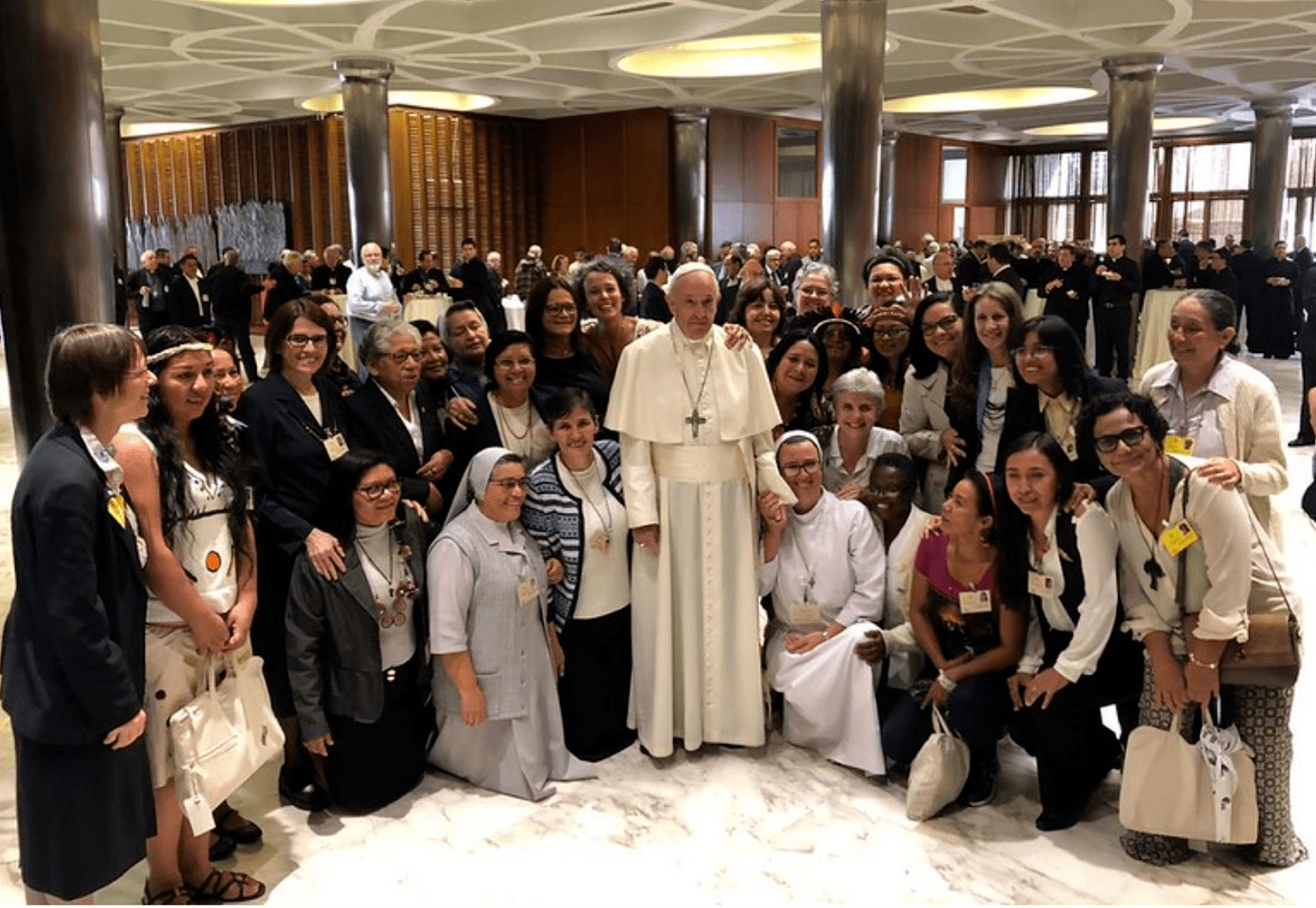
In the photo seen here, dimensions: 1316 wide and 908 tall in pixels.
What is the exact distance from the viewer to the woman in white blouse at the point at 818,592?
3.95 meters

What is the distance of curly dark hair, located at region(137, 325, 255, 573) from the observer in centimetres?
286

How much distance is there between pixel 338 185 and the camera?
61.2ft

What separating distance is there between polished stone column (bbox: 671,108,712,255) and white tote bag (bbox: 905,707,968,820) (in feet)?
52.8

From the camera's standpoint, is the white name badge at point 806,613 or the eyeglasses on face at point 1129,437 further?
the white name badge at point 806,613

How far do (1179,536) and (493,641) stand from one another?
202 centimetres

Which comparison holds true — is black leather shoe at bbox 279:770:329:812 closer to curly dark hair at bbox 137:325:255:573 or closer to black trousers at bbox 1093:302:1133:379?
curly dark hair at bbox 137:325:255:573

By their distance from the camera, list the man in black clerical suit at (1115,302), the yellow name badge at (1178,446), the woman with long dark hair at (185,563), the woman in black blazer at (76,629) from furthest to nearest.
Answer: the man in black clerical suit at (1115,302) → the yellow name badge at (1178,446) → the woman with long dark hair at (185,563) → the woman in black blazer at (76,629)

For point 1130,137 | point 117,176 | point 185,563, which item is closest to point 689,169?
point 1130,137

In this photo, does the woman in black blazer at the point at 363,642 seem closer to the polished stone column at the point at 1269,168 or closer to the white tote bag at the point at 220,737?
the white tote bag at the point at 220,737

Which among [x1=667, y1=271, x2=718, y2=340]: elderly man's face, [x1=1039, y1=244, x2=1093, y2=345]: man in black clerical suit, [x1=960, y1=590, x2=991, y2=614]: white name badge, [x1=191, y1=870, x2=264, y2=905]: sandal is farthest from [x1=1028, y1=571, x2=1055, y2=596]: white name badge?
[x1=1039, y1=244, x2=1093, y2=345]: man in black clerical suit

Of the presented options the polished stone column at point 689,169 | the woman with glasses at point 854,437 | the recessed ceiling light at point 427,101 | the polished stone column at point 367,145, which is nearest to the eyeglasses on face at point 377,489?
the woman with glasses at point 854,437

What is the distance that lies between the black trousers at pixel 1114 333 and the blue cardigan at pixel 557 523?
1016 centimetres

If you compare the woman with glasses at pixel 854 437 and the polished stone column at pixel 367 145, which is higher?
the polished stone column at pixel 367 145

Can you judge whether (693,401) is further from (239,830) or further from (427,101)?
(427,101)
